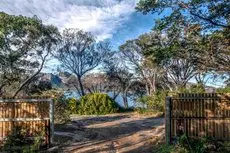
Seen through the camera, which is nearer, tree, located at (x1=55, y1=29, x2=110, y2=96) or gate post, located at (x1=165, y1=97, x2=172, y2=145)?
gate post, located at (x1=165, y1=97, x2=172, y2=145)

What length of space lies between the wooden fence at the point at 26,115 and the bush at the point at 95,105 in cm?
1378

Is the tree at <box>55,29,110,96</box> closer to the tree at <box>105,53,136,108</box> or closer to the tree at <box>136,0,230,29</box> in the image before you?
the tree at <box>105,53,136,108</box>

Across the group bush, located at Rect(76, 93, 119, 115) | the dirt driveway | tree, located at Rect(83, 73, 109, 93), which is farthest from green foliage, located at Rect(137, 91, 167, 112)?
tree, located at Rect(83, 73, 109, 93)

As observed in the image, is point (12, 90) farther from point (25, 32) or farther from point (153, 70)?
point (153, 70)

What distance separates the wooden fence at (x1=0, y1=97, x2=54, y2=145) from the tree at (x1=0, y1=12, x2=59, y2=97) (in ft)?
9.93

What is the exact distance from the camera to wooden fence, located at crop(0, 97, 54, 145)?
42.5ft

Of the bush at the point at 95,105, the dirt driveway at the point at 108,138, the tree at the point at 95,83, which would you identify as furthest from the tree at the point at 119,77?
the dirt driveway at the point at 108,138

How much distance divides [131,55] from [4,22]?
23.8 metres

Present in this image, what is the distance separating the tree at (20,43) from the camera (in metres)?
16.8

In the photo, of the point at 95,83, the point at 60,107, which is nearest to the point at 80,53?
the point at 95,83

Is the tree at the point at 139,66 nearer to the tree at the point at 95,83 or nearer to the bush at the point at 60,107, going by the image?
the tree at the point at 95,83

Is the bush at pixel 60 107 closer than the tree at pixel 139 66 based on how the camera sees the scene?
Yes

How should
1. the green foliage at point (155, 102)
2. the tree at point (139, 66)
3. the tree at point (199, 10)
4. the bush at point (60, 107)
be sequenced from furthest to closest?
the tree at point (139, 66)
the green foliage at point (155, 102)
the bush at point (60, 107)
the tree at point (199, 10)

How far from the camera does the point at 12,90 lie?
2280cm
